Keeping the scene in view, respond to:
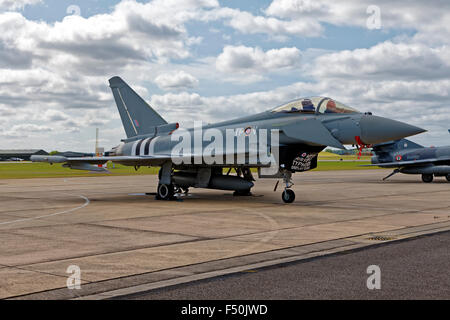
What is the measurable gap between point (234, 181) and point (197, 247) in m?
9.71

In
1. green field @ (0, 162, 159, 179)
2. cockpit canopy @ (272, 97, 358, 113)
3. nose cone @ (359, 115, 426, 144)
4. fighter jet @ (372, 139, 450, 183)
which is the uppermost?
cockpit canopy @ (272, 97, 358, 113)

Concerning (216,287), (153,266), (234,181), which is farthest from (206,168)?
(216,287)

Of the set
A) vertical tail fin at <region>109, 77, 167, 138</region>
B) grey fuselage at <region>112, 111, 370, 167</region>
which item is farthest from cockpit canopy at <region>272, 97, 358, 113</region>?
vertical tail fin at <region>109, 77, 167, 138</region>

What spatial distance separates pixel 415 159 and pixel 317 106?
17.2 m

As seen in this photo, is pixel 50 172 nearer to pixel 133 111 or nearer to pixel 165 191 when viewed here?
pixel 133 111

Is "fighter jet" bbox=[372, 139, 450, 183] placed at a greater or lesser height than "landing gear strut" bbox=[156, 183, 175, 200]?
greater

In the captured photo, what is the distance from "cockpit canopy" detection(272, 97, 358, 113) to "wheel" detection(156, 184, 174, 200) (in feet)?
16.3

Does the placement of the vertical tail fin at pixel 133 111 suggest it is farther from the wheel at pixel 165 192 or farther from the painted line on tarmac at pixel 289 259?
the painted line on tarmac at pixel 289 259

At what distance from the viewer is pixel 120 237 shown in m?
8.60

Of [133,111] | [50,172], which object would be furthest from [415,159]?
[50,172]

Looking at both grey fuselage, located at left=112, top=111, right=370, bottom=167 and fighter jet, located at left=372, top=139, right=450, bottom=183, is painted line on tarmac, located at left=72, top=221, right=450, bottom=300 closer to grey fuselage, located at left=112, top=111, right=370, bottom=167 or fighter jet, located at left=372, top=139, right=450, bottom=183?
grey fuselage, located at left=112, top=111, right=370, bottom=167

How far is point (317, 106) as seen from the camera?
1455 centimetres

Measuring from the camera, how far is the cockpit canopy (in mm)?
14344
